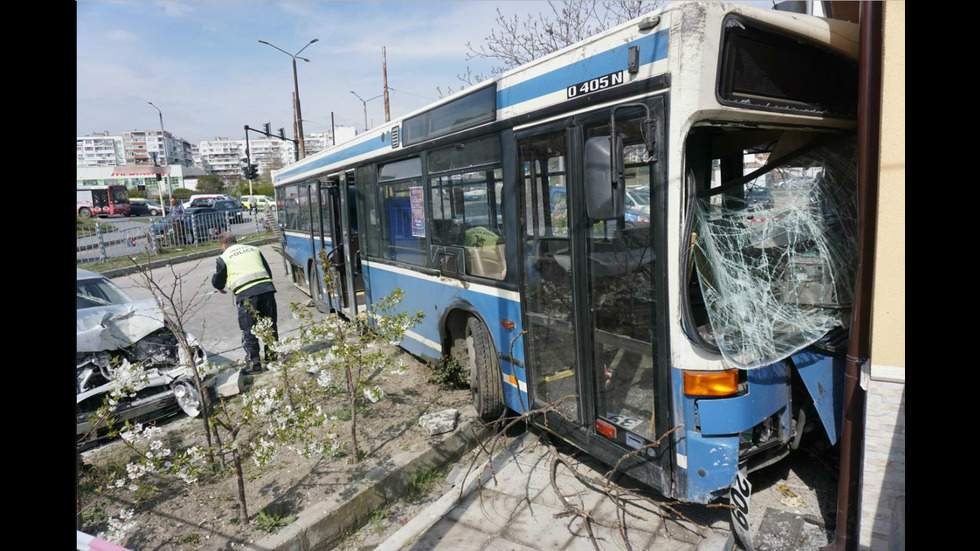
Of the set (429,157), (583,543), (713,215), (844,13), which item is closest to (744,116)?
(713,215)

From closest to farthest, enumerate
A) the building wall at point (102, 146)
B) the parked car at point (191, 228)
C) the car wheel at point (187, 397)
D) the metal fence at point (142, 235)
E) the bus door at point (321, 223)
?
the car wheel at point (187, 397)
the bus door at point (321, 223)
the metal fence at point (142, 235)
the parked car at point (191, 228)
the building wall at point (102, 146)

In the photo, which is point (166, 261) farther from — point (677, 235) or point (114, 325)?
point (677, 235)

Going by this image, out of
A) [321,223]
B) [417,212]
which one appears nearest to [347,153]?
[321,223]

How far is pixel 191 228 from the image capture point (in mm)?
23219

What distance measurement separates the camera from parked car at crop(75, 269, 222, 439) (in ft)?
17.3

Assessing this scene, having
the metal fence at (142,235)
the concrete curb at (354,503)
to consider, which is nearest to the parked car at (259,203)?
the metal fence at (142,235)

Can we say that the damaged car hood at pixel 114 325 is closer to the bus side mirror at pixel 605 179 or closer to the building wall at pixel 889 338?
the bus side mirror at pixel 605 179

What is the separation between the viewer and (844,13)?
377 centimetres

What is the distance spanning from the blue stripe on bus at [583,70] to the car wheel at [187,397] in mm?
4179

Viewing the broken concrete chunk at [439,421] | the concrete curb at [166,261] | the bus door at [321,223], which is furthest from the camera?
the concrete curb at [166,261]

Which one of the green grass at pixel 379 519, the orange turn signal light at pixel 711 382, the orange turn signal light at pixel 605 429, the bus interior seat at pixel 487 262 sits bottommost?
the green grass at pixel 379 519

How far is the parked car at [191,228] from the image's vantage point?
2129 centimetres

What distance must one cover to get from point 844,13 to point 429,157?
358 cm

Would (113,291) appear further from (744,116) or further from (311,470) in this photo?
(744,116)
